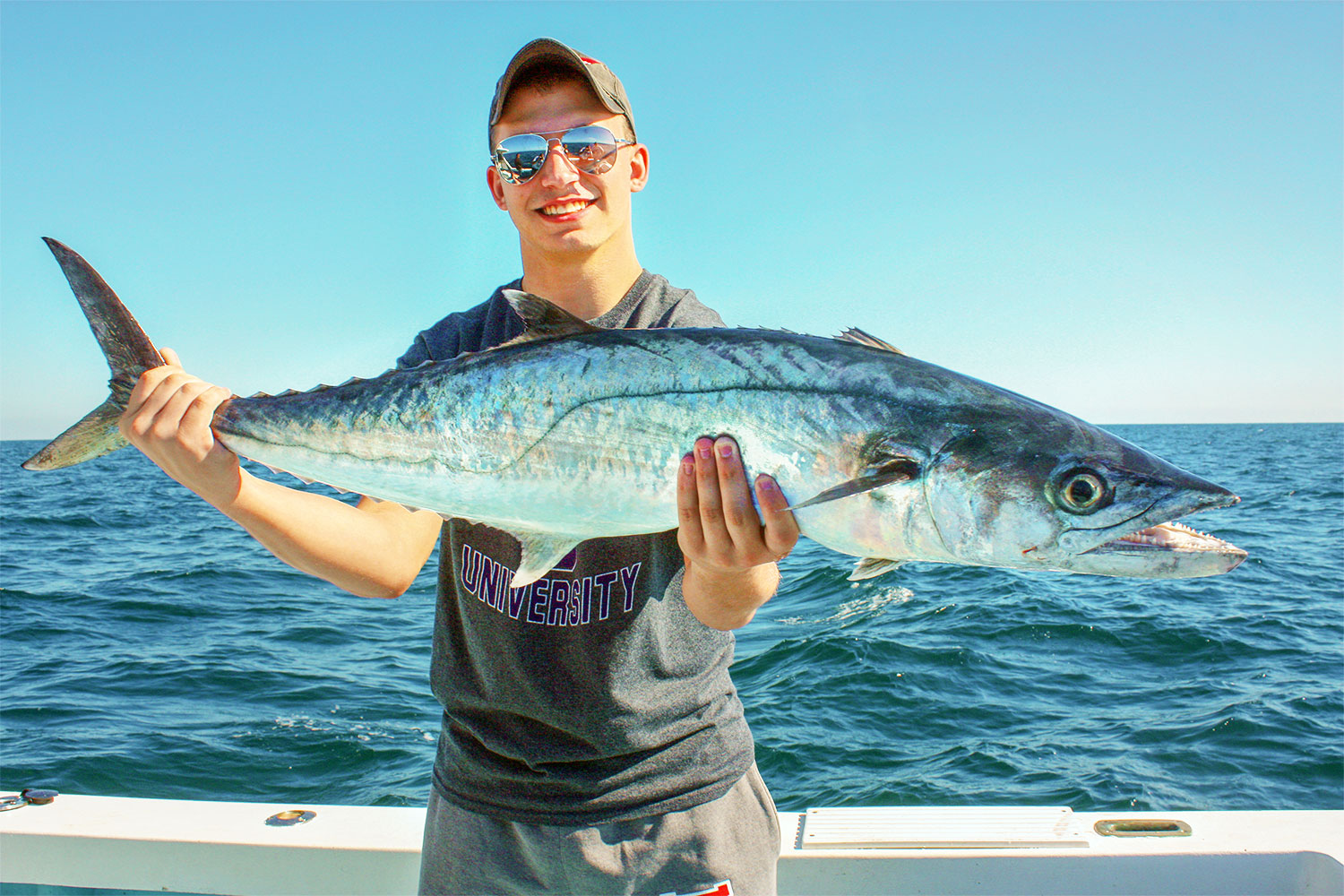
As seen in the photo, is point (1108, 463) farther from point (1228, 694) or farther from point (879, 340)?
point (1228, 694)

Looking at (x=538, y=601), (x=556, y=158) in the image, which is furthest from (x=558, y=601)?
(x=556, y=158)

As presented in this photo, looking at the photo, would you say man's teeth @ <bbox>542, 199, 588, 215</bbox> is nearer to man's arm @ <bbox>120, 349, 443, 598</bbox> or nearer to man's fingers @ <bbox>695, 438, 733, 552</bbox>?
man's fingers @ <bbox>695, 438, 733, 552</bbox>

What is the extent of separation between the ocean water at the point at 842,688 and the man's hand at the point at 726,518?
4.49 meters

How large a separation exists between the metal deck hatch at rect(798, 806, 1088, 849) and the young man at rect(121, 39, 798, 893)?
1384 mm

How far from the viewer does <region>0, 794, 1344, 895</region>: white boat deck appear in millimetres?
3398

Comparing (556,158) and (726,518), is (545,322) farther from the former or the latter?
(726,518)

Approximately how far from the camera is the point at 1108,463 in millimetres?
1784

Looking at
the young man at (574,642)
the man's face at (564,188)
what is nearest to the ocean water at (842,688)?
the young man at (574,642)

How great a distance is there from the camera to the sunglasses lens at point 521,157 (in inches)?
98.9

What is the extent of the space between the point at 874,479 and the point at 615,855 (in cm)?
122

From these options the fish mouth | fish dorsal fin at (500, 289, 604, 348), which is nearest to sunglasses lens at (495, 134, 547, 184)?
A: fish dorsal fin at (500, 289, 604, 348)

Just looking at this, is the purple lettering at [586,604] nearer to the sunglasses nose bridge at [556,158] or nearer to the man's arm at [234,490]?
the man's arm at [234,490]

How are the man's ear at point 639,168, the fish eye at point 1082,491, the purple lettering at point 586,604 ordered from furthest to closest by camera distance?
1. the man's ear at point 639,168
2. the purple lettering at point 586,604
3. the fish eye at point 1082,491

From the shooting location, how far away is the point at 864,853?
3488 mm
